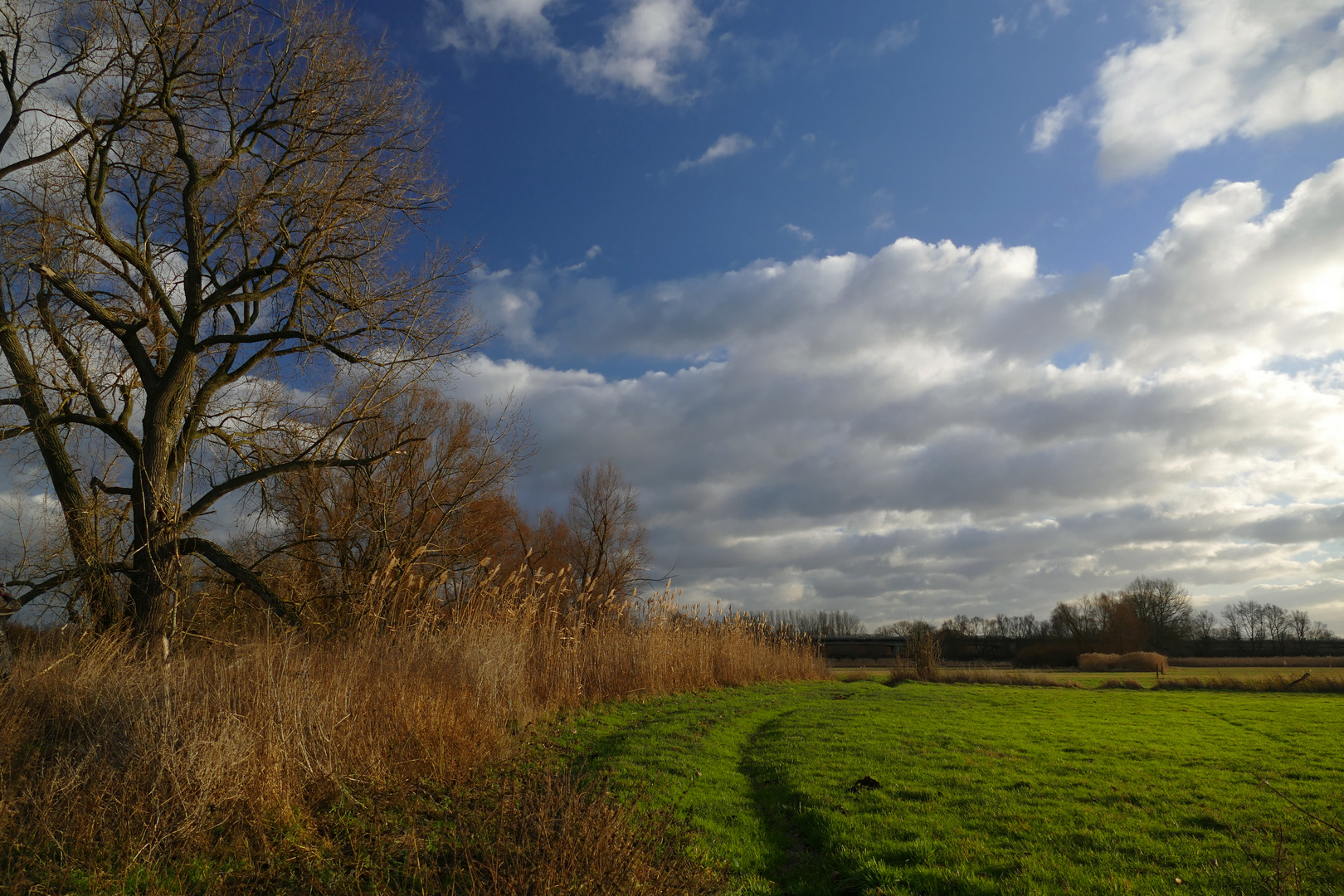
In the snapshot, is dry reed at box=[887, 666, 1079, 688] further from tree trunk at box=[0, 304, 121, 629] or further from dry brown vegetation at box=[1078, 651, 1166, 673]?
tree trunk at box=[0, 304, 121, 629]

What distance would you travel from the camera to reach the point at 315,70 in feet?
43.9

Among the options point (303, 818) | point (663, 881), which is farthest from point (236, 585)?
point (663, 881)

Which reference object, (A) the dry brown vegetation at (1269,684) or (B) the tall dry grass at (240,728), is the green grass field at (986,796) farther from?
(A) the dry brown vegetation at (1269,684)

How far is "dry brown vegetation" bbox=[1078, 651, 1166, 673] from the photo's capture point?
40625mm

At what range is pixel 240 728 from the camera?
5387 millimetres

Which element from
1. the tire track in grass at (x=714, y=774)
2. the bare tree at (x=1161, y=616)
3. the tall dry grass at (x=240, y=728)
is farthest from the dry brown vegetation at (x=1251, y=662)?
the tall dry grass at (x=240, y=728)

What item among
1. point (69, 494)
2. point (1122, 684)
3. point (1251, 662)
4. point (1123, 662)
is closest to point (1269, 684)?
point (1122, 684)

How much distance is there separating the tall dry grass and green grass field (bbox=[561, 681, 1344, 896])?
1906 millimetres

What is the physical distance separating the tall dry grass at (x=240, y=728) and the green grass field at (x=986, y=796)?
191 centimetres

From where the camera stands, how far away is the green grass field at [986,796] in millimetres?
4973

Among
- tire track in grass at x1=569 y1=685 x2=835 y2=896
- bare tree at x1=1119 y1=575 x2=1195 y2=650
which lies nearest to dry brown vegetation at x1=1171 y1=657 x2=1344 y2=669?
bare tree at x1=1119 y1=575 x2=1195 y2=650

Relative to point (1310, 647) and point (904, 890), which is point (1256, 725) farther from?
point (1310, 647)

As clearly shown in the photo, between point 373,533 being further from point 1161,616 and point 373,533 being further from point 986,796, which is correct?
point 1161,616

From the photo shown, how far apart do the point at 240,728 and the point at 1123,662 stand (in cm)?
5157
